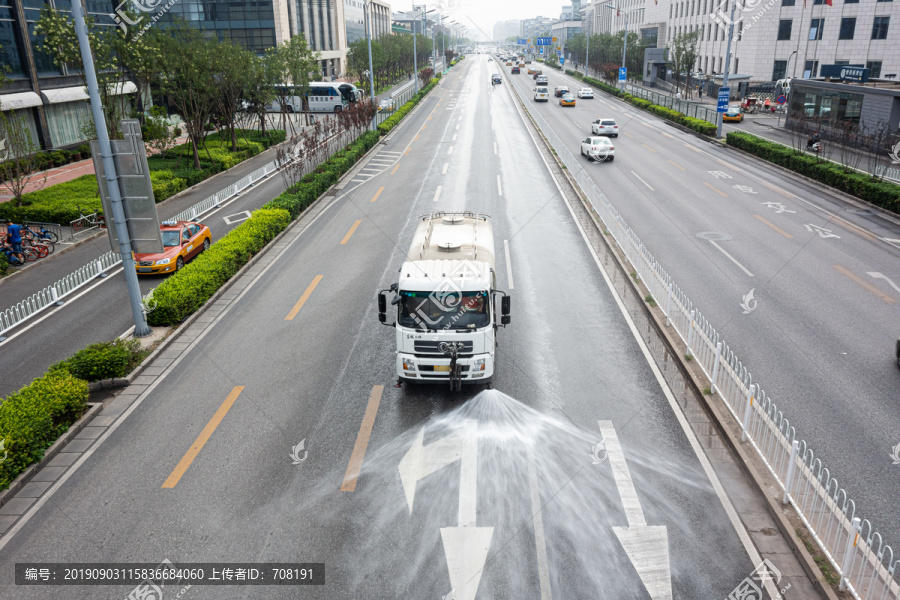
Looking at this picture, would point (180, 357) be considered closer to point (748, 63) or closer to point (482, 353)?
point (482, 353)

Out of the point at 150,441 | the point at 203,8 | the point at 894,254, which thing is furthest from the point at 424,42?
the point at 150,441

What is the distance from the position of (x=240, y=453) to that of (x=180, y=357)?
4937 millimetres

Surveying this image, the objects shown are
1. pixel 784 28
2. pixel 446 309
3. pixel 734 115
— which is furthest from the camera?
pixel 784 28

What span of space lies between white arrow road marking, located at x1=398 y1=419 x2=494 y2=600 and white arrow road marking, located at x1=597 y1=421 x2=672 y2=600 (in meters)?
1.97

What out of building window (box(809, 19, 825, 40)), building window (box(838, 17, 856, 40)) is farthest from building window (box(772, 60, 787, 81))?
building window (box(838, 17, 856, 40))

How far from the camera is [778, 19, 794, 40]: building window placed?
229 ft

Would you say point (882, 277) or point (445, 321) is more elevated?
point (445, 321)

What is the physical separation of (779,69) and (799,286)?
68068 mm

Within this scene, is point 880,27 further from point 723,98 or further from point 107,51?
point 107,51

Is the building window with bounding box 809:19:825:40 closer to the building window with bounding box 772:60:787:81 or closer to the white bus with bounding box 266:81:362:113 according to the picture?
the building window with bounding box 772:60:787:81

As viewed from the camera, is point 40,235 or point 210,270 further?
point 40,235

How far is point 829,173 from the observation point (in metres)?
30.0

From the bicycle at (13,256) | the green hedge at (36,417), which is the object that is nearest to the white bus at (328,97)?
the bicycle at (13,256)

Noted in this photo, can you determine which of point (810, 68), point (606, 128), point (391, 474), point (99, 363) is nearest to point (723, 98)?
point (606, 128)
